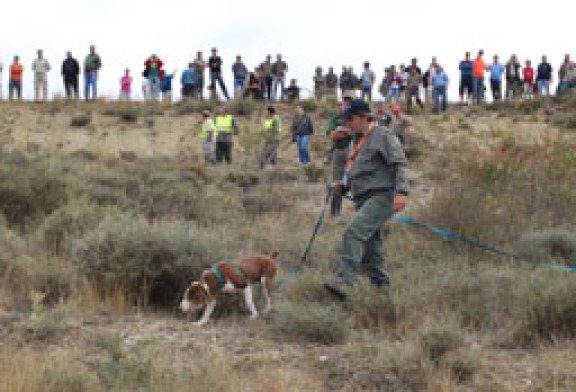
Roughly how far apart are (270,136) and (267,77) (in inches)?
369

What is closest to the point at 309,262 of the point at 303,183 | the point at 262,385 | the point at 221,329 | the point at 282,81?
the point at 221,329

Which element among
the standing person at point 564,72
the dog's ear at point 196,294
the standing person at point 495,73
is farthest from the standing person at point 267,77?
the dog's ear at point 196,294

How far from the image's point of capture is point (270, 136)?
19.6 m

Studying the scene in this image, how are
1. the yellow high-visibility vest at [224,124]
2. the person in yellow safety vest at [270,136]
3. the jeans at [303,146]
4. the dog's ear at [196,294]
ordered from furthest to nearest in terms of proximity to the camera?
the jeans at [303,146], the yellow high-visibility vest at [224,124], the person in yellow safety vest at [270,136], the dog's ear at [196,294]

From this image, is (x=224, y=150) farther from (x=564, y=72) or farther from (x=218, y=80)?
(x=564, y=72)

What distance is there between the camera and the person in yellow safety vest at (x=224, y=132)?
63.8 feet

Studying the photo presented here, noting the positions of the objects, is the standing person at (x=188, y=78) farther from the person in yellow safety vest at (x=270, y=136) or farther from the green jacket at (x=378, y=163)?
the green jacket at (x=378, y=163)

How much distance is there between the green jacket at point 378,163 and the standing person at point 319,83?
2231 cm

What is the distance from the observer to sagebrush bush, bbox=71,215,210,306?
779 cm

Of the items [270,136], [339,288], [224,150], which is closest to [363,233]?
[339,288]

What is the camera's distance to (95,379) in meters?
4.90

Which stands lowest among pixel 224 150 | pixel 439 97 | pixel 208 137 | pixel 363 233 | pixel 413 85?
pixel 363 233

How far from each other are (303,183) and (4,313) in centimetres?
1203

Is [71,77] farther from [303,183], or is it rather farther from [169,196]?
[169,196]
